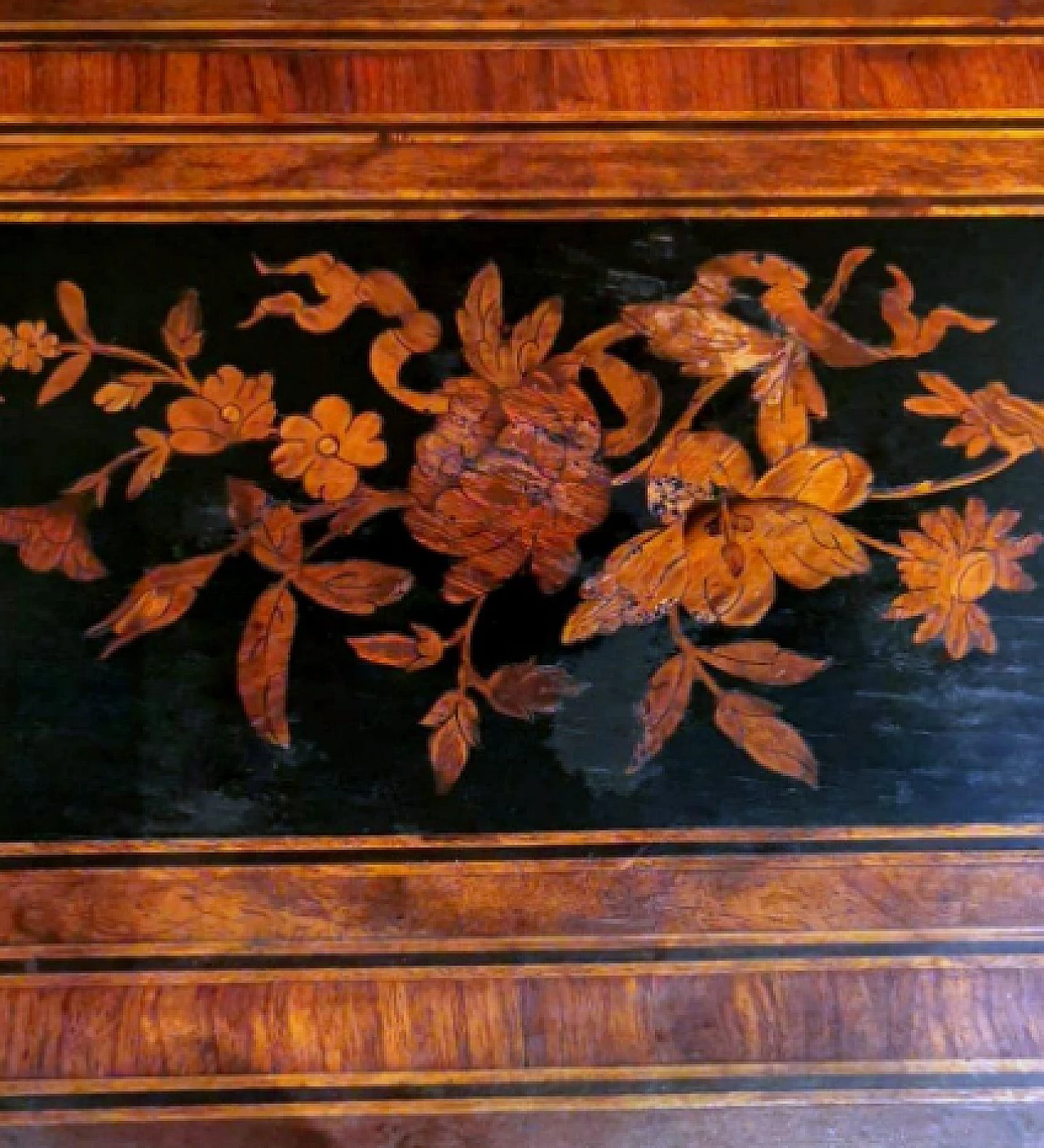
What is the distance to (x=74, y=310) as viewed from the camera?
3.35 feet

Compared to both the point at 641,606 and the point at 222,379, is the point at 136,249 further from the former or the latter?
the point at 641,606

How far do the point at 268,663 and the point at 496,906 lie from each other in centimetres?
28

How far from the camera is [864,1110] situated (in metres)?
0.92

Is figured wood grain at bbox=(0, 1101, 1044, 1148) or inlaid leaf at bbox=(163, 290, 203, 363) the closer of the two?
figured wood grain at bbox=(0, 1101, 1044, 1148)

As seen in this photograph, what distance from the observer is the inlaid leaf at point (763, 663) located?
0.99 metres

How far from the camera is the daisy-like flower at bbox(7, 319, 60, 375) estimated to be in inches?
39.9

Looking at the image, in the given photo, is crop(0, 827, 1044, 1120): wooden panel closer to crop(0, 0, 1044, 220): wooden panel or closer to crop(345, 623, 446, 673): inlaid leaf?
crop(345, 623, 446, 673): inlaid leaf

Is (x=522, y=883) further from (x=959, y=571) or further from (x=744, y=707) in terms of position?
(x=959, y=571)

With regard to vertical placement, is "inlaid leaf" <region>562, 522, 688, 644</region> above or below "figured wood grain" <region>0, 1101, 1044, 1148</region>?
above

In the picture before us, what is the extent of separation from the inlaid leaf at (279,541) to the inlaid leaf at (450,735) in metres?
0.17

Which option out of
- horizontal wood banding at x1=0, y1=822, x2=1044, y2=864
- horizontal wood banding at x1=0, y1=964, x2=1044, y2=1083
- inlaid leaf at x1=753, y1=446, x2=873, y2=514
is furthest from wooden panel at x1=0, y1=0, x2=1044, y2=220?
horizontal wood banding at x1=0, y1=964, x2=1044, y2=1083

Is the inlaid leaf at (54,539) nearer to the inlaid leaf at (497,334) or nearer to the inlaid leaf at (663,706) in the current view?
the inlaid leaf at (497,334)

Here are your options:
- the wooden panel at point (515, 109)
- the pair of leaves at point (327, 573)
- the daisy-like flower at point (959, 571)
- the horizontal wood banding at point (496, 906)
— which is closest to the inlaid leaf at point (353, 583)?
the pair of leaves at point (327, 573)

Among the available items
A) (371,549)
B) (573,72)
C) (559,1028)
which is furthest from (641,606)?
(573,72)
